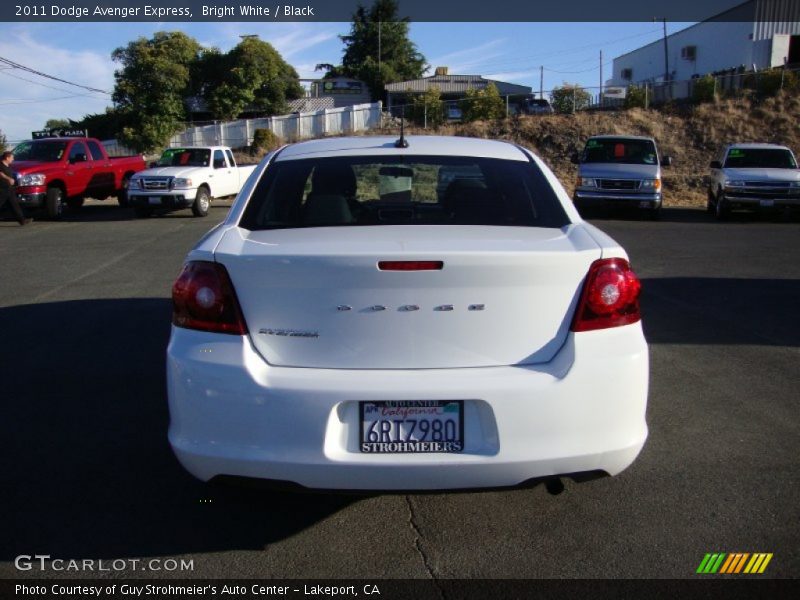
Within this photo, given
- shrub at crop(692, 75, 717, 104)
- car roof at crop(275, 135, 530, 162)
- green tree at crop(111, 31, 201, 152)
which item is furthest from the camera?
green tree at crop(111, 31, 201, 152)

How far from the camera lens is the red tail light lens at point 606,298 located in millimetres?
3207

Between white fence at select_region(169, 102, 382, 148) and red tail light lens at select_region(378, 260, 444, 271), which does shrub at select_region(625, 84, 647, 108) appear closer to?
white fence at select_region(169, 102, 382, 148)

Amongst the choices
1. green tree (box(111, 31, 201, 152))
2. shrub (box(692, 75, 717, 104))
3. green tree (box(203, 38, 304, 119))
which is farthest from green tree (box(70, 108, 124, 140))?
shrub (box(692, 75, 717, 104))

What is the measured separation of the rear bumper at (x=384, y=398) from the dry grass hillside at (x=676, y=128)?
28.3m

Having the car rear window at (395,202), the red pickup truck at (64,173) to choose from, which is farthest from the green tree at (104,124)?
the car rear window at (395,202)

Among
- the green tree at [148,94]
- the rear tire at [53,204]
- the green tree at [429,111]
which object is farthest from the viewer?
the green tree at [148,94]

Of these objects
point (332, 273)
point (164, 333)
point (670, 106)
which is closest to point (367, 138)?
point (332, 273)

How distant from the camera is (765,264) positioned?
1137 centimetres

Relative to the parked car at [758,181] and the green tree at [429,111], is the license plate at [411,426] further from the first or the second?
the green tree at [429,111]

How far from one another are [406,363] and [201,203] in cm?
1702

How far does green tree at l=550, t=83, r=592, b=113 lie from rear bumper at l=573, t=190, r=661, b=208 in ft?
70.1

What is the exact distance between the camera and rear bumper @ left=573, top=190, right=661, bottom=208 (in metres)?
17.7
